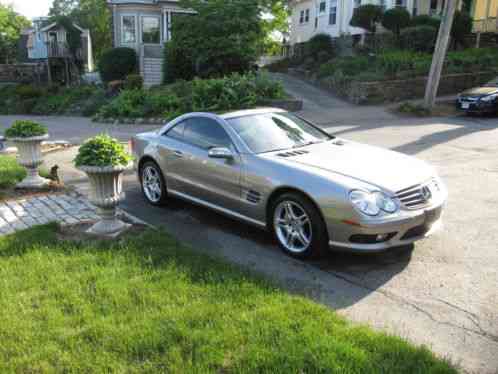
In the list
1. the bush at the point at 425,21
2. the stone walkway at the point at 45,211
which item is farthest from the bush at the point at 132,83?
the stone walkway at the point at 45,211

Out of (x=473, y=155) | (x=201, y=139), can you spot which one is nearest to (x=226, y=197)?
(x=201, y=139)

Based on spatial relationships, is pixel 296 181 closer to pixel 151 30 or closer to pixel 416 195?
pixel 416 195

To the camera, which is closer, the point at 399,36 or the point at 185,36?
the point at 185,36

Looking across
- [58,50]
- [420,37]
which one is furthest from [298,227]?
[58,50]

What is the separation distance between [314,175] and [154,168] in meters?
2.95

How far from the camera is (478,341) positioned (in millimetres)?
3492

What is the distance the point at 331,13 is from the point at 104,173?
95.4ft

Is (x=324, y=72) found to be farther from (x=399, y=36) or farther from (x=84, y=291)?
(x=84, y=291)

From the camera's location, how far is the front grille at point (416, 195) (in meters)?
4.66

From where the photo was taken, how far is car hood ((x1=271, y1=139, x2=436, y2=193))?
15.8 ft

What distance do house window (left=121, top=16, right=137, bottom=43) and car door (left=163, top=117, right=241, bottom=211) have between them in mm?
26261

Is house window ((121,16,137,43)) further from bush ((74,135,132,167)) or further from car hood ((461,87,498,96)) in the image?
bush ((74,135,132,167))

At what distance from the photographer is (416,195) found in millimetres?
4773

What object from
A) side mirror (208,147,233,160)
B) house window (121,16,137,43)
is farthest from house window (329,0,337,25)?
side mirror (208,147,233,160)
